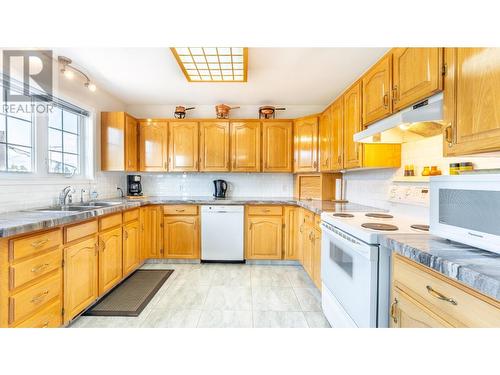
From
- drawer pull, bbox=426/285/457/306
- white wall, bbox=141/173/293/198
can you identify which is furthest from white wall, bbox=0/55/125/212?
drawer pull, bbox=426/285/457/306

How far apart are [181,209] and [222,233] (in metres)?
0.64

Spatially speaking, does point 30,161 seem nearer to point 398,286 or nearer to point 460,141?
point 398,286

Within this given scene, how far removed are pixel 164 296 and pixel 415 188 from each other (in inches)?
92.3

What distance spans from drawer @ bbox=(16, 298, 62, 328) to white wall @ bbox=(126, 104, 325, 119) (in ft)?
9.15

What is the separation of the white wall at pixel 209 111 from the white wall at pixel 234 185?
36.1 inches

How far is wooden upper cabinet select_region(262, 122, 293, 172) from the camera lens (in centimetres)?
328

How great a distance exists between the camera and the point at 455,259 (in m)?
0.79

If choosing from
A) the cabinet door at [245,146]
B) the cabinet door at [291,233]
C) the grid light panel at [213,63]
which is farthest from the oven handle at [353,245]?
the cabinet door at [245,146]

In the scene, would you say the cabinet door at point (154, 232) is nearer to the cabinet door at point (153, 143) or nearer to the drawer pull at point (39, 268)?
the cabinet door at point (153, 143)

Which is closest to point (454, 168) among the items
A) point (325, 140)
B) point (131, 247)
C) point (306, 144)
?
point (325, 140)

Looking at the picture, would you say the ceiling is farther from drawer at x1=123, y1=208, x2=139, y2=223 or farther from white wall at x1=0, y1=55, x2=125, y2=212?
drawer at x1=123, y1=208, x2=139, y2=223

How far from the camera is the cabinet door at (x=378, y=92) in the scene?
1577 mm

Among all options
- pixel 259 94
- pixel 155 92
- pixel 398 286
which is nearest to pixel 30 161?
pixel 155 92

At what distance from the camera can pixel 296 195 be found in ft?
11.4
